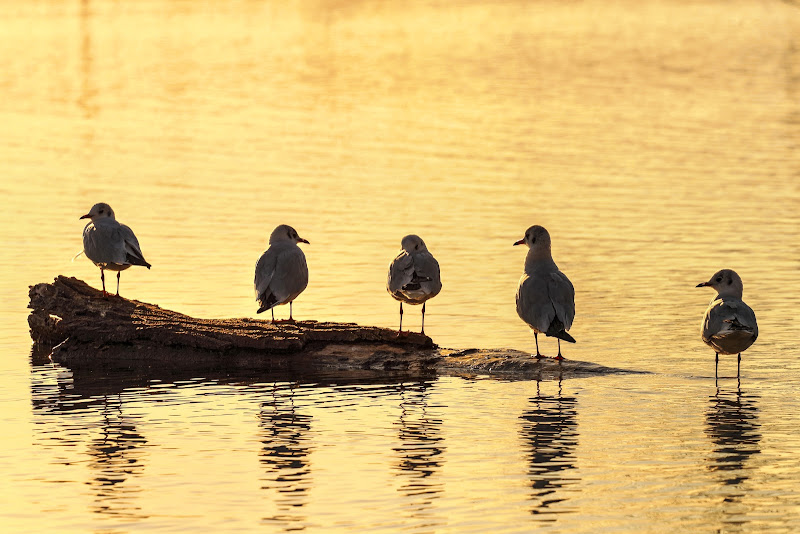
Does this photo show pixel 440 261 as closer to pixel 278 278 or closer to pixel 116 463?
pixel 278 278

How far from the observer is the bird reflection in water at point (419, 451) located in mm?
12333

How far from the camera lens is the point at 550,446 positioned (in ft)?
46.3

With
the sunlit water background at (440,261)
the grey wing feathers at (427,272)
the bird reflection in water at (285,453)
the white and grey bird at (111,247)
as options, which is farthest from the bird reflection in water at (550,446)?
the white and grey bird at (111,247)

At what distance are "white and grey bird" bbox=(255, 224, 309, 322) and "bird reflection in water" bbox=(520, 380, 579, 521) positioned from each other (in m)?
3.53

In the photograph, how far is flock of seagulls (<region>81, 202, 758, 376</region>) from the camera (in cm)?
1678

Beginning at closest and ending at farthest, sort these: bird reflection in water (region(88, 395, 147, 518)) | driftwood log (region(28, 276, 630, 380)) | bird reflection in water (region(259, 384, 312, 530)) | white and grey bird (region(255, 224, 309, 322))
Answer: bird reflection in water (region(259, 384, 312, 530)), bird reflection in water (region(88, 395, 147, 518)), driftwood log (region(28, 276, 630, 380)), white and grey bird (region(255, 224, 309, 322))

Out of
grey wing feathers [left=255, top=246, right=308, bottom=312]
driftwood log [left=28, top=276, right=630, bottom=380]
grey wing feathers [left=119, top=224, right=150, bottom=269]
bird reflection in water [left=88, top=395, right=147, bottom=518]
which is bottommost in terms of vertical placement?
bird reflection in water [left=88, top=395, right=147, bottom=518]

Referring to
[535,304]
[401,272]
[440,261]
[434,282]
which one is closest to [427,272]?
[434,282]

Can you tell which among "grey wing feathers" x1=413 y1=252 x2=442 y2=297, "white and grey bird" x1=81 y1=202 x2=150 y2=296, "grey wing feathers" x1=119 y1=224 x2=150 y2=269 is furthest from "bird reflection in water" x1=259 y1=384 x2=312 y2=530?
"white and grey bird" x1=81 y1=202 x2=150 y2=296

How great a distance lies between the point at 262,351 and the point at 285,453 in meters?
3.80

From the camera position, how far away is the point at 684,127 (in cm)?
Result: 4678

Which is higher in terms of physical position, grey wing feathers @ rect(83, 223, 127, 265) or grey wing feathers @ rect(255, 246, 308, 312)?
grey wing feathers @ rect(83, 223, 127, 265)

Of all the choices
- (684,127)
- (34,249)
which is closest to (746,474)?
(34,249)

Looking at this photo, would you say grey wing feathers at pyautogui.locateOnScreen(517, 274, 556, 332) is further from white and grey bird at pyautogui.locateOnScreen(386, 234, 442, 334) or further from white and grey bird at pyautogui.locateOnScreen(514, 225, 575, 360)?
white and grey bird at pyautogui.locateOnScreen(386, 234, 442, 334)
